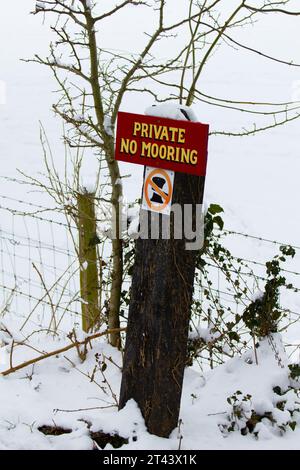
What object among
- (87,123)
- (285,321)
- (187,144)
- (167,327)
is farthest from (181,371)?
(285,321)

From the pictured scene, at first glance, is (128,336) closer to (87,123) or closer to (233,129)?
(87,123)

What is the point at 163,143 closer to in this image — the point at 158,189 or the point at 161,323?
the point at 158,189

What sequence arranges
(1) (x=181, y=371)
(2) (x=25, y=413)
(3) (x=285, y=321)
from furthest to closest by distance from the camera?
(3) (x=285, y=321) < (2) (x=25, y=413) < (1) (x=181, y=371)

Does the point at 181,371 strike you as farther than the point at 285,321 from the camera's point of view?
No

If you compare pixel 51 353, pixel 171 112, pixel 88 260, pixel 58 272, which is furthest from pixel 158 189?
pixel 58 272

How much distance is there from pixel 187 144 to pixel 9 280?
5.64 m

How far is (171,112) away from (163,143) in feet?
0.44

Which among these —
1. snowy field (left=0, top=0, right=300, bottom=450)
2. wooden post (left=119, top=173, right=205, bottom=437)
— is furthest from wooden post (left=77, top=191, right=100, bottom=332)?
wooden post (left=119, top=173, right=205, bottom=437)

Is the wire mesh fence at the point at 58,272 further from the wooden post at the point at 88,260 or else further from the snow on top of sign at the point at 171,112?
the snow on top of sign at the point at 171,112

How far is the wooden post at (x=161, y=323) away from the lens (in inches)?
111

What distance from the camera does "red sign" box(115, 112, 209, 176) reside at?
2686mm

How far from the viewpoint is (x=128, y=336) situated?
119 inches

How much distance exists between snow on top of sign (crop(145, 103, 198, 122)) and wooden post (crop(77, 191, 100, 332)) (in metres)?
1.39

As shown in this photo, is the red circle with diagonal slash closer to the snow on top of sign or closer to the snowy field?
the snow on top of sign
